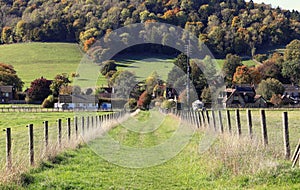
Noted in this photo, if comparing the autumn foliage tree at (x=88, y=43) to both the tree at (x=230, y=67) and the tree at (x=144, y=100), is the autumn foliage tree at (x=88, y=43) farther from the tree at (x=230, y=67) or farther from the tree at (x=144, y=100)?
the tree at (x=144, y=100)

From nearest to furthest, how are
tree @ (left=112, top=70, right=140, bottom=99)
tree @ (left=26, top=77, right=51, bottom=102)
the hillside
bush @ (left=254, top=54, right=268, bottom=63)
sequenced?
tree @ (left=112, top=70, right=140, bottom=99)
tree @ (left=26, top=77, right=51, bottom=102)
bush @ (left=254, top=54, right=268, bottom=63)
the hillside

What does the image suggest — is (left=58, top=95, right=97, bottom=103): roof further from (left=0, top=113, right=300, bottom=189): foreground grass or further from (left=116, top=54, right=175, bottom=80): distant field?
(left=0, top=113, right=300, bottom=189): foreground grass

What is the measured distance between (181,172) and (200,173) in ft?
3.03

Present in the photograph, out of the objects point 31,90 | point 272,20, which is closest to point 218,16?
point 272,20

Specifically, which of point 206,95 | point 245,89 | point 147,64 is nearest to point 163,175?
point 206,95

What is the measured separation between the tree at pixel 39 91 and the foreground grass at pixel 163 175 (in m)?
91.4

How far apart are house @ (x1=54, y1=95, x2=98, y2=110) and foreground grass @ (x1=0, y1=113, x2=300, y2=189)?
75.7 m

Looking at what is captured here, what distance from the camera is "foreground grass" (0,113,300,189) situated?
941cm

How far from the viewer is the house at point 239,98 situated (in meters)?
97.9

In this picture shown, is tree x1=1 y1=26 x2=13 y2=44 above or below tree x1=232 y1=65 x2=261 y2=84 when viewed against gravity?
above

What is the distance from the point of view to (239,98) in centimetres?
10056

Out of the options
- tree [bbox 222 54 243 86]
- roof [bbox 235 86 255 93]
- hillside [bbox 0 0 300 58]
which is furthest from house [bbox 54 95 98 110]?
hillside [bbox 0 0 300 58]

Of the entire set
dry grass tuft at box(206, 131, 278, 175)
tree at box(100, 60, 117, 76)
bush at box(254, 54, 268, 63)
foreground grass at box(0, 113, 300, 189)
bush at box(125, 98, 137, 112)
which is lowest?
foreground grass at box(0, 113, 300, 189)

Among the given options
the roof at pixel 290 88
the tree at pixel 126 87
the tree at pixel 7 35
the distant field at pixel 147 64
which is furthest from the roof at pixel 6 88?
the roof at pixel 290 88
